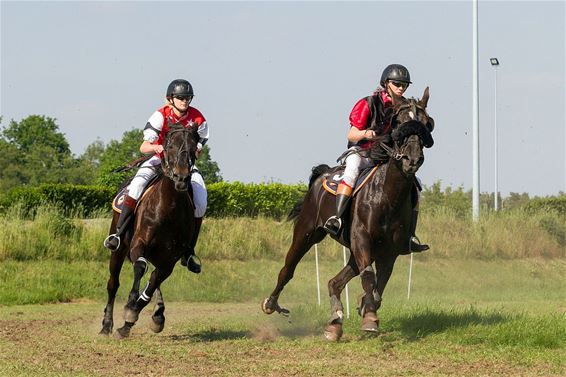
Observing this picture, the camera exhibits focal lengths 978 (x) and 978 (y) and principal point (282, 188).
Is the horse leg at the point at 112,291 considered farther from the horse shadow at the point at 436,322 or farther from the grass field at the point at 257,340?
the horse shadow at the point at 436,322

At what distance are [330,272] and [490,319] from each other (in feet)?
46.9

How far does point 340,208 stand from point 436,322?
2041mm

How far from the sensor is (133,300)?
519 inches

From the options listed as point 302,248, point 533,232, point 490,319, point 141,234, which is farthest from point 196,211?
point 533,232

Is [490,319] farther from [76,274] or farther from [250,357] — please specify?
[76,274]

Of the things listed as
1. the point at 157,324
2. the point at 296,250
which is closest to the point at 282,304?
the point at 296,250

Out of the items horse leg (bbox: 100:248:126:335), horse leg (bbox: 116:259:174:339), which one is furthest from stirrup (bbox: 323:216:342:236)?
horse leg (bbox: 100:248:126:335)

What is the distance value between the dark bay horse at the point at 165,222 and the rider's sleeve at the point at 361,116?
2.23m

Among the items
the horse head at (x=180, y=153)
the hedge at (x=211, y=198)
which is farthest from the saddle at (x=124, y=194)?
the hedge at (x=211, y=198)

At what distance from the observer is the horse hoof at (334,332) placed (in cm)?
1227

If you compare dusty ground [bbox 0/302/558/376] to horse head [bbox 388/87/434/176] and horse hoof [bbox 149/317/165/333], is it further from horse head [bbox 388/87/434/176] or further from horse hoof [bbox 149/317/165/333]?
horse head [bbox 388/87/434/176]

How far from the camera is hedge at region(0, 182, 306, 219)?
29914 mm

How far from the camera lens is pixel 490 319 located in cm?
1342

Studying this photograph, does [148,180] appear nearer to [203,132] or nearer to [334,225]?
[203,132]
